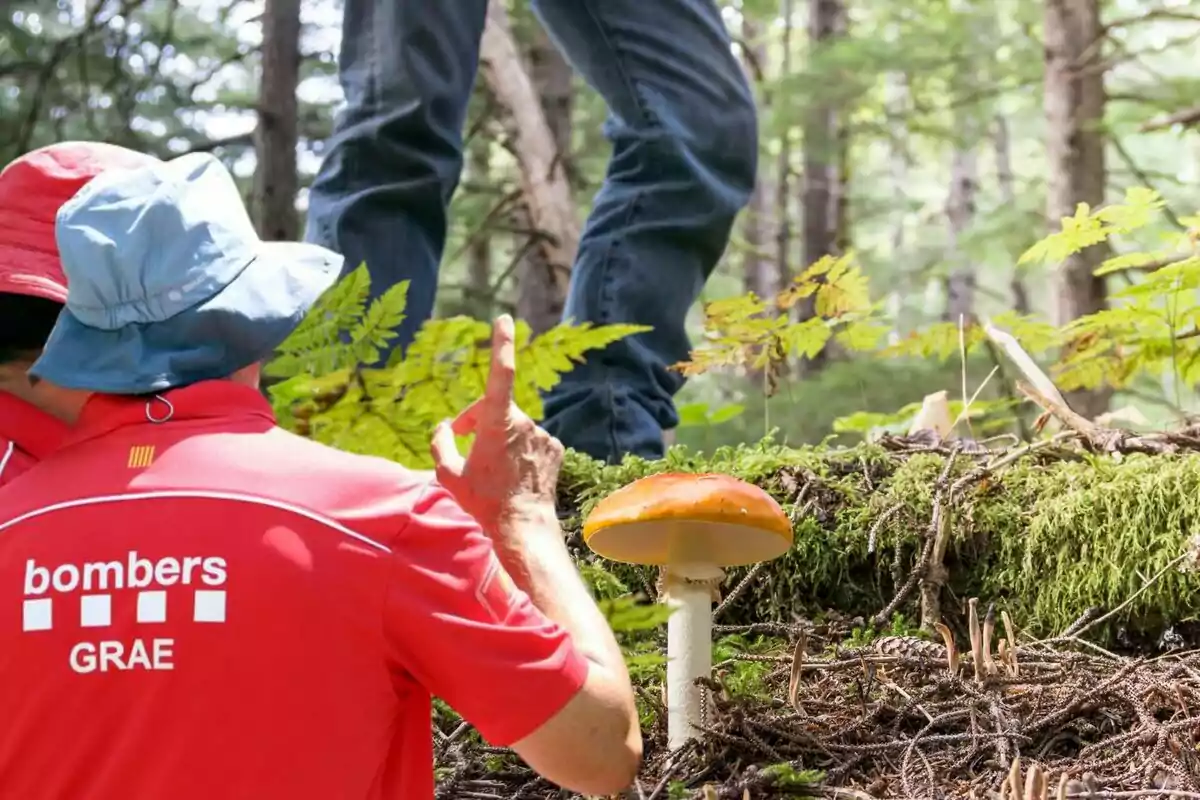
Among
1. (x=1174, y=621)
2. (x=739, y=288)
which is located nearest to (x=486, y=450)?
(x=1174, y=621)

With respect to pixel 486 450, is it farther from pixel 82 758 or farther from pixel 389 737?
pixel 82 758

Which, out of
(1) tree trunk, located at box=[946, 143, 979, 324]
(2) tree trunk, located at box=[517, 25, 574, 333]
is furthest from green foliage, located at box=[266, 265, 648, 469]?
(1) tree trunk, located at box=[946, 143, 979, 324]

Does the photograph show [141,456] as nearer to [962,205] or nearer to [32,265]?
[32,265]

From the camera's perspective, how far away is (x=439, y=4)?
11.1 feet

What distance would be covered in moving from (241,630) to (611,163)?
9.30 ft

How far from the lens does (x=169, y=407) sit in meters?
1.29

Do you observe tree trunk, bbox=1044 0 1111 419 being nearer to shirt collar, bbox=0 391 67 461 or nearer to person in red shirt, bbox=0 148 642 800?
shirt collar, bbox=0 391 67 461

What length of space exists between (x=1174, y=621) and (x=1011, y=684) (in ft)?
2.26

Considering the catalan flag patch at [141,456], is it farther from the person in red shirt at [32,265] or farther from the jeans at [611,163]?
the jeans at [611,163]

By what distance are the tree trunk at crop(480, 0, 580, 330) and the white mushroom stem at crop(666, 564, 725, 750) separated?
14.5ft

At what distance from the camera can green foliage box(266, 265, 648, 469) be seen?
2.43 meters

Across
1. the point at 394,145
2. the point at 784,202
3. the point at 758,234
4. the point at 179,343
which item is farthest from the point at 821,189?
the point at 179,343

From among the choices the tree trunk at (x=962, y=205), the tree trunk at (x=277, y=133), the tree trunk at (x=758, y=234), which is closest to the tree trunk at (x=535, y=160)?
the tree trunk at (x=277, y=133)

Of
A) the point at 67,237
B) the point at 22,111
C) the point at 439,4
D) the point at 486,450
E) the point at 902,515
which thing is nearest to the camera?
the point at 67,237
